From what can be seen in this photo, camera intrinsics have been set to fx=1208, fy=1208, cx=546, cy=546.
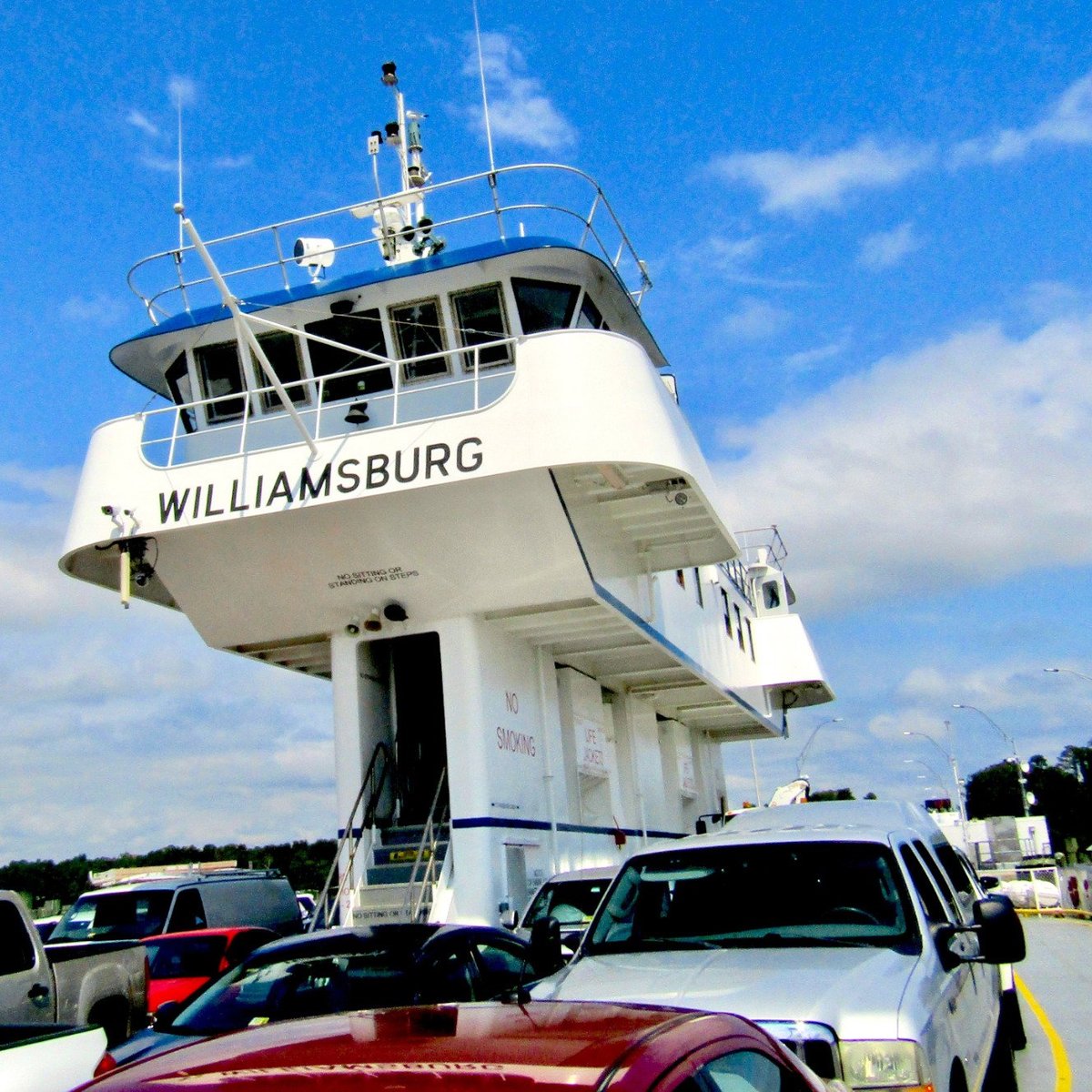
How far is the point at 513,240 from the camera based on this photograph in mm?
15648

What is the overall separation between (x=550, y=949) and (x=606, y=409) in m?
8.68

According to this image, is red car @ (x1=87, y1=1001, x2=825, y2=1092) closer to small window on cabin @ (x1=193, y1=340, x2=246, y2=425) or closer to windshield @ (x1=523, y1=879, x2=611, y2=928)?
windshield @ (x1=523, y1=879, x2=611, y2=928)

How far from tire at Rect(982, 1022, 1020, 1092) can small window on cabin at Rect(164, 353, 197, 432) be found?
502 inches

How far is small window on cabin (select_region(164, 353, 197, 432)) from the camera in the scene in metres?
16.9

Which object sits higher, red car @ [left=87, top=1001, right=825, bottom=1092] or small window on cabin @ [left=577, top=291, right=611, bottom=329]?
small window on cabin @ [left=577, top=291, right=611, bottom=329]

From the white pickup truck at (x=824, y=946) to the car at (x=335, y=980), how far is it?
42.4 inches

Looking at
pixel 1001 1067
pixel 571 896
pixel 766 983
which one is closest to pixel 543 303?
pixel 571 896

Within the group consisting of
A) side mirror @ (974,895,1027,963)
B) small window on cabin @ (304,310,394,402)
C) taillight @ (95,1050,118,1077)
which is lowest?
taillight @ (95,1050,118,1077)

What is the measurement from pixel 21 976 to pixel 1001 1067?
22.0ft

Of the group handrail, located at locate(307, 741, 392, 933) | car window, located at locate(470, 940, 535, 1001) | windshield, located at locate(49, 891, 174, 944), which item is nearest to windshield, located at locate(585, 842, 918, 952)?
car window, located at locate(470, 940, 535, 1001)

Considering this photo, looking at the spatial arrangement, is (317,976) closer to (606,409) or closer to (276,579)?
(606,409)

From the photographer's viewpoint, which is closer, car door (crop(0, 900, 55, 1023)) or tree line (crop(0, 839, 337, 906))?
car door (crop(0, 900, 55, 1023))

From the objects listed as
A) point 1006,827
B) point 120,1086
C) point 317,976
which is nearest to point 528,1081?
point 120,1086

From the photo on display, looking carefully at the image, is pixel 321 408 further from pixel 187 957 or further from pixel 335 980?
pixel 335 980
